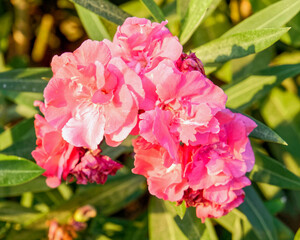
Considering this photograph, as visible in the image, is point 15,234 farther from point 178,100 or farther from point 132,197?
point 178,100

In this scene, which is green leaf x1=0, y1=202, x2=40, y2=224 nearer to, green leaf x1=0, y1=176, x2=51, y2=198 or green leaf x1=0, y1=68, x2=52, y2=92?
green leaf x1=0, y1=176, x2=51, y2=198

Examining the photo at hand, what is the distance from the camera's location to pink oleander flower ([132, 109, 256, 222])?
0.99 m

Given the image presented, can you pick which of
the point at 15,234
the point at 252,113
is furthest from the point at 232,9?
the point at 15,234

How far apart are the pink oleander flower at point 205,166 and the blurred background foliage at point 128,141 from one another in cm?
36

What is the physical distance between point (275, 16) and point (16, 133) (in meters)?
1.02

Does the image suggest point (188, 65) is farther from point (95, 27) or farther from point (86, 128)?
point (95, 27)

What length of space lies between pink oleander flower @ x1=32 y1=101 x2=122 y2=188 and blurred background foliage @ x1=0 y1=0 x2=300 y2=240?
338mm

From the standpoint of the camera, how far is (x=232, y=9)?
83.7 inches

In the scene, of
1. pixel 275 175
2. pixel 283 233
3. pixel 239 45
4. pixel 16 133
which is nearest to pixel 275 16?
pixel 239 45

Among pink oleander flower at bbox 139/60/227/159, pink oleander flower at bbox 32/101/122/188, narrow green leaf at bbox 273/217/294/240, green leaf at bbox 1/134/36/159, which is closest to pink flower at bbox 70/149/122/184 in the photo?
pink oleander flower at bbox 32/101/122/188

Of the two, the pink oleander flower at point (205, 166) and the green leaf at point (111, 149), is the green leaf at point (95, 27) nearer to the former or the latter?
the green leaf at point (111, 149)

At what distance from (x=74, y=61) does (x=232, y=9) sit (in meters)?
1.40

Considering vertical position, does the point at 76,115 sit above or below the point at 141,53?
below

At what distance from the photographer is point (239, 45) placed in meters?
1.23
